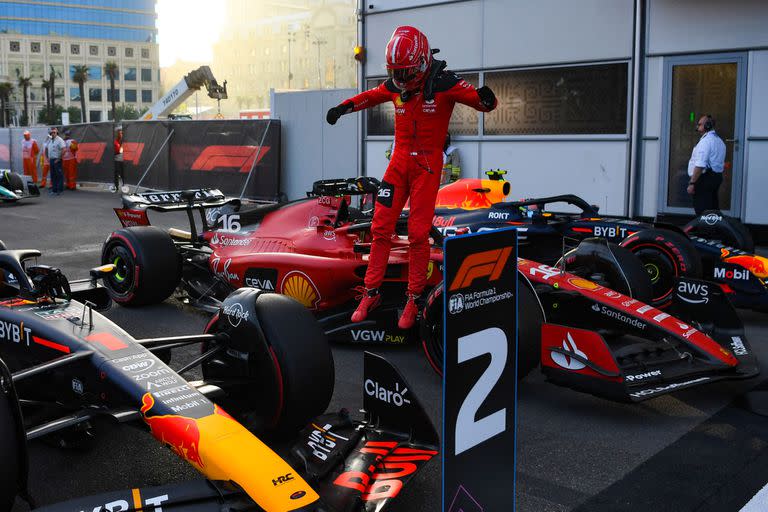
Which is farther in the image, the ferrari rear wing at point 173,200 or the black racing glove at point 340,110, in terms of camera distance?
the ferrari rear wing at point 173,200

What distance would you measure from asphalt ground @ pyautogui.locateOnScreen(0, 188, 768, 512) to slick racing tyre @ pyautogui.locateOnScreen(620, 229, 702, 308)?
3.67 ft

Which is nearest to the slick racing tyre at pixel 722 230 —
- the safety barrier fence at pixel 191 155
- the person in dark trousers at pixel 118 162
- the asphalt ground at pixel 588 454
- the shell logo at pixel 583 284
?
the asphalt ground at pixel 588 454

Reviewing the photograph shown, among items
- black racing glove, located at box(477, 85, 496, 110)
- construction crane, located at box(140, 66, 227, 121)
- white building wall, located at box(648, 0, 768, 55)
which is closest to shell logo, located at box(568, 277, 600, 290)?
black racing glove, located at box(477, 85, 496, 110)

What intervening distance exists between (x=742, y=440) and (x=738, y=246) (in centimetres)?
374

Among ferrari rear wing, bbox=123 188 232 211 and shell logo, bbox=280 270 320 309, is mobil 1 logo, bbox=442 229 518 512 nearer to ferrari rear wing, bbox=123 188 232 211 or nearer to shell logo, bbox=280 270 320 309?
shell logo, bbox=280 270 320 309

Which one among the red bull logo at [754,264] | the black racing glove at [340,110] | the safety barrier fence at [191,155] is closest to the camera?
the black racing glove at [340,110]

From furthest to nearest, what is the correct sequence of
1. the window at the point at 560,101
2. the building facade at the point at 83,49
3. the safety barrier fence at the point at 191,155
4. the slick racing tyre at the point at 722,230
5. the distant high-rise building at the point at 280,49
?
the distant high-rise building at the point at 280,49 < the building facade at the point at 83,49 < the safety barrier fence at the point at 191,155 < the window at the point at 560,101 < the slick racing tyre at the point at 722,230

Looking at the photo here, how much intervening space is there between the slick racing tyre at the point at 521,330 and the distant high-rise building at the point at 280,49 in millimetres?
114310

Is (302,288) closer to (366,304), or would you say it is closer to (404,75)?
(366,304)

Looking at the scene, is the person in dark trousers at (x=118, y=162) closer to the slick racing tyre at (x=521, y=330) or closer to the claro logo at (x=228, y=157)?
the claro logo at (x=228, y=157)

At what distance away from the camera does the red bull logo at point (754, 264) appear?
6.51 m

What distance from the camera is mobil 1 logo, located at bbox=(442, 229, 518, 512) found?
2277 millimetres

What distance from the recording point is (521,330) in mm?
4562

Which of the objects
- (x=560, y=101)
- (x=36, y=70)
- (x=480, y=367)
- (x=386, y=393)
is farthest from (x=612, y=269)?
(x=36, y=70)
